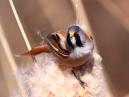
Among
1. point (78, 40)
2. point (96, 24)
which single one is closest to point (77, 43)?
point (78, 40)

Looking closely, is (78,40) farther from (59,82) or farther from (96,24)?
(96,24)

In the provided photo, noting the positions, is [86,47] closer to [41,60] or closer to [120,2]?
[41,60]

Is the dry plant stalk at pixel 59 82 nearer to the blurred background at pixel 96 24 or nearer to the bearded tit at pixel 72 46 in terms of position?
the bearded tit at pixel 72 46

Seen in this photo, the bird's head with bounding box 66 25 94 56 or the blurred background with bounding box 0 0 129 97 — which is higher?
the bird's head with bounding box 66 25 94 56

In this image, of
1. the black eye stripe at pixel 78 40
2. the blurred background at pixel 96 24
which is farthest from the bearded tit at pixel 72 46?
the blurred background at pixel 96 24

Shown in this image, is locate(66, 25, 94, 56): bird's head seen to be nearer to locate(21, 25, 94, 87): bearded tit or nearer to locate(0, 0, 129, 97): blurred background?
locate(21, 25, 94, 87): bearded tit

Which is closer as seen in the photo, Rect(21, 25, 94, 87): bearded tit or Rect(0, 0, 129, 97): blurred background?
Rect(21, 25, 94, 87): bearded tit

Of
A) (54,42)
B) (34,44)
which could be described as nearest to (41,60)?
(54,42)

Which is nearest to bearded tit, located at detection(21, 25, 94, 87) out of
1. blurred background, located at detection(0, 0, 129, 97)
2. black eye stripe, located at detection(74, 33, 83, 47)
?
black eye stripe, located at detection(74, 33, 83, 47)
